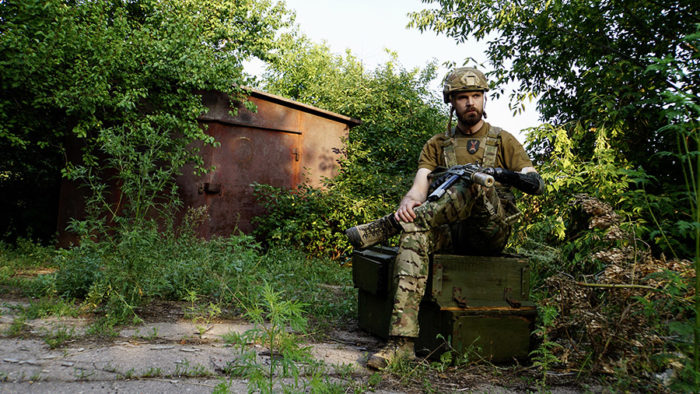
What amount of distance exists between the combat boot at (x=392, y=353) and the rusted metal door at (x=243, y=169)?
20.5 ft

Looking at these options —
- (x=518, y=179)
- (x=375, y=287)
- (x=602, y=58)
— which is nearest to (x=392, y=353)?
(x=375, y=287)

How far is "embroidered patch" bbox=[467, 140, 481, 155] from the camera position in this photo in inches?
133

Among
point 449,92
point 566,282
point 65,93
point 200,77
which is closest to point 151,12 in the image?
point 200,77

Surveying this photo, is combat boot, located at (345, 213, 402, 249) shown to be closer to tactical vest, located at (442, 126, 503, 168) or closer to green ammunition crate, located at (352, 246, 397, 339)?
green ammunition crate, located at (352, 246, 397, 339)

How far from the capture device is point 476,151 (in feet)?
11.1

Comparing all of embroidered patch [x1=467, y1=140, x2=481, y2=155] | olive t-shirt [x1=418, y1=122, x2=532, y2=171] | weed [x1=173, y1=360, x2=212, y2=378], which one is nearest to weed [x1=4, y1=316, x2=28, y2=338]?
weed [x1=173, y1=360, x2=212, y2=378]

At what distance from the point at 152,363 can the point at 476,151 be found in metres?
2.45

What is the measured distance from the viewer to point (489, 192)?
9.98ft

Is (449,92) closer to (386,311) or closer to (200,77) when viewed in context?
(386,311)

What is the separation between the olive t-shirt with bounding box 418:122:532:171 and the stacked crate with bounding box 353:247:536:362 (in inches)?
26.9

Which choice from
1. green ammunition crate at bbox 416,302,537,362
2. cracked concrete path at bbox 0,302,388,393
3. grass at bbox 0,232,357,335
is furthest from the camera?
grass at bbox 0,232,357,335

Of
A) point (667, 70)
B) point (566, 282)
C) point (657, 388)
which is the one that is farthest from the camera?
point (566, 282)

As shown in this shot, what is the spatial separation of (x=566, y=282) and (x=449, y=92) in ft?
4.95

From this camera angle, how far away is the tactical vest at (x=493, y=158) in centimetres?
325
